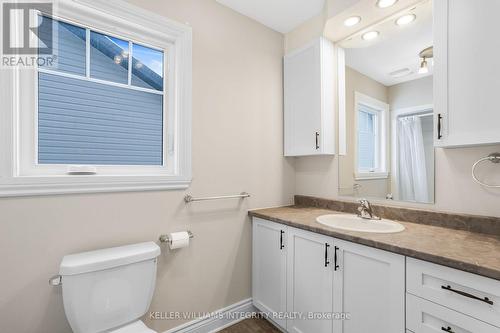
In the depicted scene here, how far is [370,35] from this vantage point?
1.77 metres

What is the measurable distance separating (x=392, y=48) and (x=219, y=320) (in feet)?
7.85

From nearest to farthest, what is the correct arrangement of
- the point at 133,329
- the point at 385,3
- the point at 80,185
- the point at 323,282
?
the point at 133,329 → the point at 80,185 → the point at 323,282 → the point at 385,3

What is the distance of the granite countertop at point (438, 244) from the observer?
87cm

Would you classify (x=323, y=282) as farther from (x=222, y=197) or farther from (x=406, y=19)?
(x=406, y=19)

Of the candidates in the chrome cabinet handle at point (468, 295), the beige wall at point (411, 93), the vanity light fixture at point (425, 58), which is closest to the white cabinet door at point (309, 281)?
the chrome cabinet handle at point (468, 295)

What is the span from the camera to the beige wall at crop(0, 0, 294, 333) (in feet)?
3.80

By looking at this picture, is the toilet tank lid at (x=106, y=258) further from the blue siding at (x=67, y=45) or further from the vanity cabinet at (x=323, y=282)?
the blue siding at (x=67, y=45)

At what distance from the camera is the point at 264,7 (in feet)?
6.10

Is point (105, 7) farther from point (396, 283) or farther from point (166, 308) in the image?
point (396, 283)

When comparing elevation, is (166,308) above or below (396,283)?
below

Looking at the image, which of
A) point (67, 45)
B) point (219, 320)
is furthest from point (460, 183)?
point (67, 45)

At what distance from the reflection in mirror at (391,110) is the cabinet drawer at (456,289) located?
68 centimetres

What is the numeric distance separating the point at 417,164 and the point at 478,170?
1.00 ft

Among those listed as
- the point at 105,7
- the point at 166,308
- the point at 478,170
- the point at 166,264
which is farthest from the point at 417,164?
the point at 105,7
